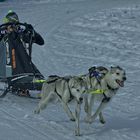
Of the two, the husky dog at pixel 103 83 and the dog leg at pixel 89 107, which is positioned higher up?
the husky dog at pixel 103 83

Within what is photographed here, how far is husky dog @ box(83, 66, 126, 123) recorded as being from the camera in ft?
23.0

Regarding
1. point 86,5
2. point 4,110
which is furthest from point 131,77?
point 86,5

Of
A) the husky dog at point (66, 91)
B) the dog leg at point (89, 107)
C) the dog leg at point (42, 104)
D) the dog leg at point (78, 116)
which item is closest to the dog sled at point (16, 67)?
the dog leg at point (42, 104)

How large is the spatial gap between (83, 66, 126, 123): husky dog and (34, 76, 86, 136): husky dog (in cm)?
26

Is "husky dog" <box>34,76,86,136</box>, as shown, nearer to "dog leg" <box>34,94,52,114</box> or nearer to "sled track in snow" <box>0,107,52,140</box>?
"dog leg" <box>34,94,52,114</box>

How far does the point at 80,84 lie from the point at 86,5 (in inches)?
671

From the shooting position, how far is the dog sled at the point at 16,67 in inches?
336

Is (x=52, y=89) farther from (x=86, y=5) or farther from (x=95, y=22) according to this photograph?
(x=86, y=5)

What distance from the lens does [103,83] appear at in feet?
23.3

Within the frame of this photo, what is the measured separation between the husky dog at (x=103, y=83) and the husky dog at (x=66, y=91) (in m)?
0.26

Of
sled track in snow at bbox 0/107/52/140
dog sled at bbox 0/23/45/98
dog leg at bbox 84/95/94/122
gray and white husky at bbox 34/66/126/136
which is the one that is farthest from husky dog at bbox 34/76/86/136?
dog sled at bbox 0/23/45/98

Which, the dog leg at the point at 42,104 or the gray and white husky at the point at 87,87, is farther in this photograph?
the dog leg at the point at 42,104

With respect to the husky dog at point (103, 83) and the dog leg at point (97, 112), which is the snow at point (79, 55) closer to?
the dog leg at point (97, 112)

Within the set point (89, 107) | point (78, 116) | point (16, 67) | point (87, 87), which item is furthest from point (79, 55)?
point (78, 116)
